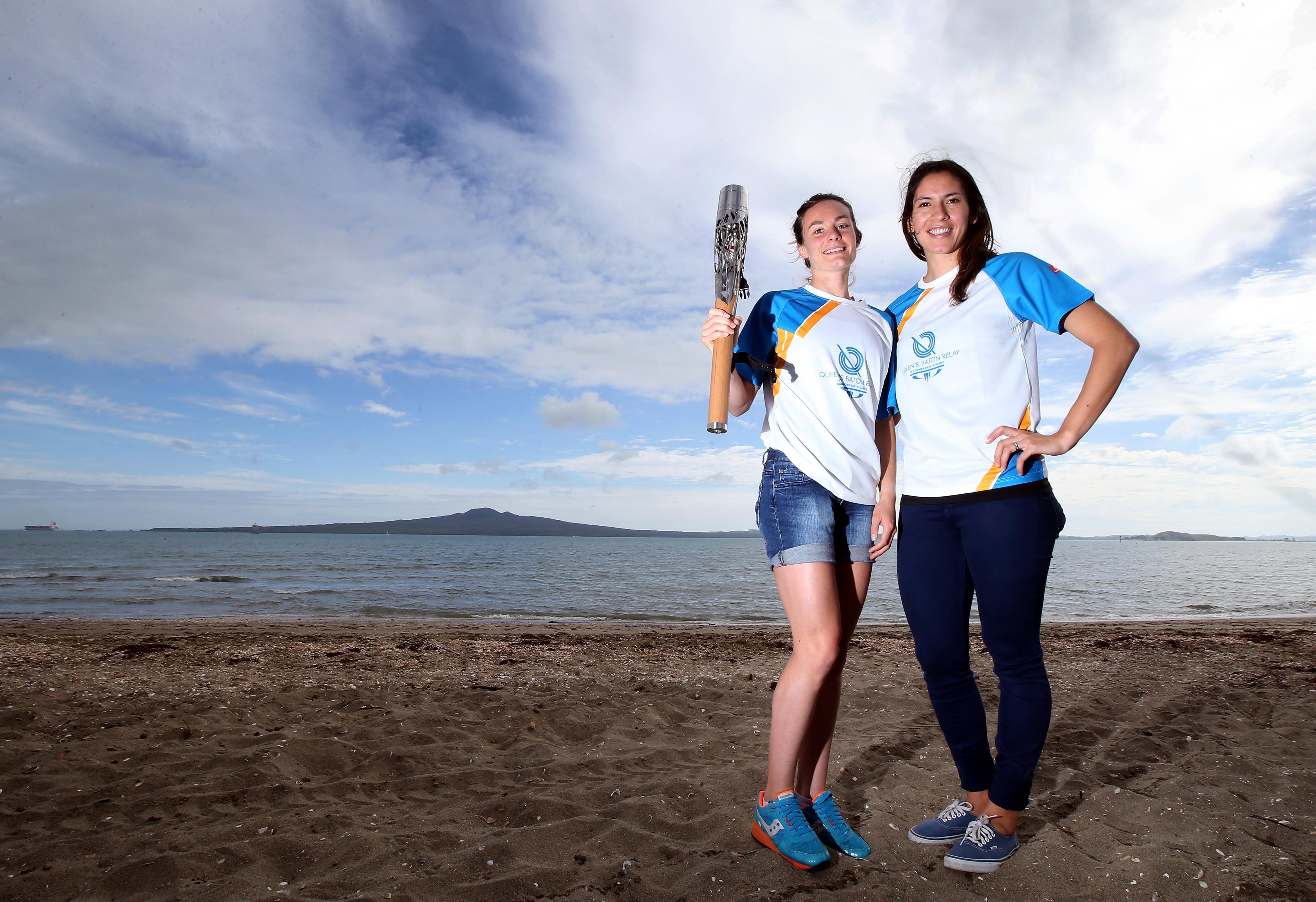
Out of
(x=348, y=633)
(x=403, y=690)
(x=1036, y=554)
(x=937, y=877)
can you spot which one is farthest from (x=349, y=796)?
(x=348, y=633)

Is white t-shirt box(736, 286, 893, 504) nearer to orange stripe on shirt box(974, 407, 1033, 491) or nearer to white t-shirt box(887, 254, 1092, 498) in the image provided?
white t-shirt box(887, 254, 1092, 498)

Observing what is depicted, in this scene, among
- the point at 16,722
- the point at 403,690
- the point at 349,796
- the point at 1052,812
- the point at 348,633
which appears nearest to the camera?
the point at 1052,812

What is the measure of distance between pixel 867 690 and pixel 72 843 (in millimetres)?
4544

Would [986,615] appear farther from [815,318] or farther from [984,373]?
[815,318]

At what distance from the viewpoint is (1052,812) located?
8.28 ft

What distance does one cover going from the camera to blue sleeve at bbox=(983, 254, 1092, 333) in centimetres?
199

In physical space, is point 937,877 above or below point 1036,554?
below

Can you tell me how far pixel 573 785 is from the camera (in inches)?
117

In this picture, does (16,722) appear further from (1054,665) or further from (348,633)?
(1054,665)

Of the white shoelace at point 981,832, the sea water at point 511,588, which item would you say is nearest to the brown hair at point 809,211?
the white shoelace at point 981,832

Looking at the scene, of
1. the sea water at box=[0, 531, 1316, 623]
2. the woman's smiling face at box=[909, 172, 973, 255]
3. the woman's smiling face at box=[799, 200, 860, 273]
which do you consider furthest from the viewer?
the sea water at box=[0, 531, 1316, 623]

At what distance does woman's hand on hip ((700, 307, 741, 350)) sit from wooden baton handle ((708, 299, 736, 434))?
0.02m

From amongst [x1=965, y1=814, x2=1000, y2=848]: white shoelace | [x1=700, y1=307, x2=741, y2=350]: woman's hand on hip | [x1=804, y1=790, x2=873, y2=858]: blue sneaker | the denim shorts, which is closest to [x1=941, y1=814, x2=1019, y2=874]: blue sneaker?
[x1=965, y1=814, x2=1000, y2=848]: white shoelace

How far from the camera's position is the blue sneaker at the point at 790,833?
6.84ft
